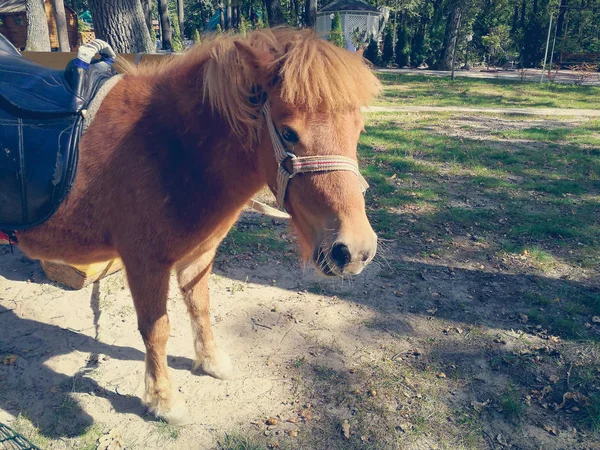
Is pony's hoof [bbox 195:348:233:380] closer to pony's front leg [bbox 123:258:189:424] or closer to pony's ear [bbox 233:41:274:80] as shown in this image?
pony's front leg [bbox 123:258:189:424]

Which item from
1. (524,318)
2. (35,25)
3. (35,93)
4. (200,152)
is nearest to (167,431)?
(200,152)

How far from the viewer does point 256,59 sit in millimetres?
1933

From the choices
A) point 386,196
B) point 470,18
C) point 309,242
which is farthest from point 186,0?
point 309,242

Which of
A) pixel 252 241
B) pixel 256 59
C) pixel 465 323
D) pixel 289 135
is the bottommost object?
pixel 465 323

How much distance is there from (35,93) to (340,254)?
1885 millimetres

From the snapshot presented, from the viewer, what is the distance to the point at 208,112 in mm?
2264

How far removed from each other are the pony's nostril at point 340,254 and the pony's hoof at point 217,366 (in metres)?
1.70

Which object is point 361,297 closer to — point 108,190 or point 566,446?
point 566,446

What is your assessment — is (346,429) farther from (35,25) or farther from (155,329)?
(35,25)

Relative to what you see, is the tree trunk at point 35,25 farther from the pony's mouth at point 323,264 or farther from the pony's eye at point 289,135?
the pony's mouth at point 323,264

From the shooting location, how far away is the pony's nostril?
1789 mm

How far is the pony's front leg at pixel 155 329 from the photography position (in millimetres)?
2443

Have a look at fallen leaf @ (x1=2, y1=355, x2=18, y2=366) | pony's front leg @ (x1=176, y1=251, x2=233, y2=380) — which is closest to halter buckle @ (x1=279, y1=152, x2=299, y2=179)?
pony's front leg @ (x1=176, y1=251, x2=233, y2=380)

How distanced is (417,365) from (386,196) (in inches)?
131
